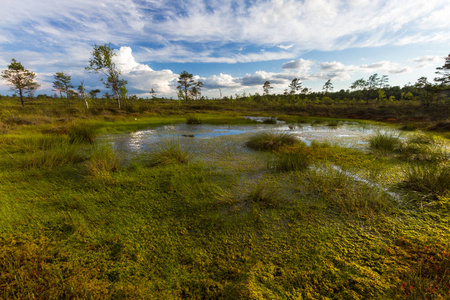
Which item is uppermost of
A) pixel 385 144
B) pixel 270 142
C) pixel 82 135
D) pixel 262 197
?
pixel 82 135

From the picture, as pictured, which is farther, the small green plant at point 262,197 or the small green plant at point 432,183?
the small green plant at point 432,183

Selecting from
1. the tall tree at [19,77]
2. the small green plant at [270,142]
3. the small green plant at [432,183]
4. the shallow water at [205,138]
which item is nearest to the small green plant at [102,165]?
the shallow water at [205,138]

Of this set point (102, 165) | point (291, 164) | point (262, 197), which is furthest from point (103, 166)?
point (291, 164)

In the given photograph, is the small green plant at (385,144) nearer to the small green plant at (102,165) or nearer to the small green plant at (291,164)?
the small green plant at (291,164)

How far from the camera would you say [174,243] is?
2.14 meters

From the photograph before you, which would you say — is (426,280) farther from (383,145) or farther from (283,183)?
(383,145)

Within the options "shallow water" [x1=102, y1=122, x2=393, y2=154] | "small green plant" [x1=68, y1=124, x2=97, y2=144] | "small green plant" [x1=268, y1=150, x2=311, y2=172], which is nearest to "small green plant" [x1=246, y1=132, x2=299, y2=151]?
"shallow water" [x1=102, y1=122, x2=393, y2=154]

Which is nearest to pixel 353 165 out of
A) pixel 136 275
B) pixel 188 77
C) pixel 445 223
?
pixel 445 223

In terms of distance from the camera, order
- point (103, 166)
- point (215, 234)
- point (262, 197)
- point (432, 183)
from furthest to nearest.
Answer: point (103, 166), point (432, 183), point (262, 197), point (215, 234)

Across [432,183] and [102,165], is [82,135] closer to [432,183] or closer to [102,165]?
[102,165]

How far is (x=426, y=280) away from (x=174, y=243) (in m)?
2.57

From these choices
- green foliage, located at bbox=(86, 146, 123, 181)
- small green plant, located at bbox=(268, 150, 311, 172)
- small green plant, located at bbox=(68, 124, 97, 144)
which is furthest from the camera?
small green plant, located at bbox=(68, 124, 97, 144)

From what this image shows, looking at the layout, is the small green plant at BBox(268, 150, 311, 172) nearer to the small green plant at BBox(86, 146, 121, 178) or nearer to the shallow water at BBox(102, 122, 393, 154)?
the shallow water at BBox(102, 122, 393, 154)

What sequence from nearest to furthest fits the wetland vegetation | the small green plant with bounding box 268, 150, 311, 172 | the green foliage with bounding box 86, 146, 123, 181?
the wetland vegetation < the green foliage with bounding box 86, 146, 123, 181 < the small green plant with bounding box 268, 150, 311, 172
